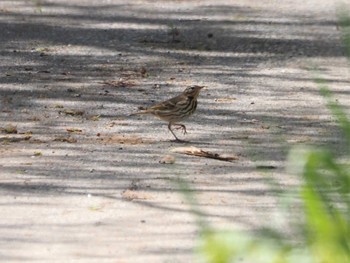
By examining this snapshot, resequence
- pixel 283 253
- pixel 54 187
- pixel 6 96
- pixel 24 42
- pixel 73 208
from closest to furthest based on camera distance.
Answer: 1. pixel 283 253
2. pixel 73 208
3. pixel 54 187
4. pixel 6 96
5. pixel 24 42

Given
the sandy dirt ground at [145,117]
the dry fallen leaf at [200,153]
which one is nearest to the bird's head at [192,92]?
the sandy dirt ground at [145,117]

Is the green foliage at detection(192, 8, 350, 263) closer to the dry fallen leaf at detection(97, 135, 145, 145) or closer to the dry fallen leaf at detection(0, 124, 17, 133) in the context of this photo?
the dry fallen leaf at detection(97, 135, 145, 145)

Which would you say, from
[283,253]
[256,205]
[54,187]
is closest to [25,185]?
[54,187]

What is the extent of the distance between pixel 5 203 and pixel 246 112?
11.9 ft

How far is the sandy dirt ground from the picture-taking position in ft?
25.2

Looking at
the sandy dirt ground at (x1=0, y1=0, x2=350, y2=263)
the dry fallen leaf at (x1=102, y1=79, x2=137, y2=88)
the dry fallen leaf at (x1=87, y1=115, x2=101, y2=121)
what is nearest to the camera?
the sandy dirt ground at (x1=0, y1=0, x2=350, y2=263)

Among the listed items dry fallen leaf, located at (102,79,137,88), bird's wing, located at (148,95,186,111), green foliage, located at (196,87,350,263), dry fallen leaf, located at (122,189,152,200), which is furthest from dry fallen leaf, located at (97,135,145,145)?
green foliage, located at (196,87,350,263)

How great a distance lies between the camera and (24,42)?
14.4m

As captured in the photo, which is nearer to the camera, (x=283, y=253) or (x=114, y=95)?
(x=283, y=253)

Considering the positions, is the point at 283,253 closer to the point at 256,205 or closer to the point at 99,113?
the point at 256,205

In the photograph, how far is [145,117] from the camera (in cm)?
1117

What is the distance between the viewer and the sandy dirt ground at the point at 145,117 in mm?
7680

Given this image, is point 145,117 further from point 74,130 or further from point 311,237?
point 311,237

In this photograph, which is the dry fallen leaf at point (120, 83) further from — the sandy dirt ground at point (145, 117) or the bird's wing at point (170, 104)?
the bird's wing at point (170, 104)
